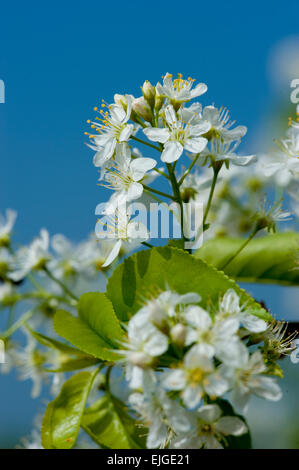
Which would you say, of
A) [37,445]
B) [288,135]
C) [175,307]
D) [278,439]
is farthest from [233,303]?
[278,439]

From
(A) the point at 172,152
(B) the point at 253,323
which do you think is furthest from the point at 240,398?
(A) the point at 172,152

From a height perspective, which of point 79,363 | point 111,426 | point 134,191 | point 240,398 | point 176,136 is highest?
point 176,136

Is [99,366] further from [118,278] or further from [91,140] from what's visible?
[91,140]

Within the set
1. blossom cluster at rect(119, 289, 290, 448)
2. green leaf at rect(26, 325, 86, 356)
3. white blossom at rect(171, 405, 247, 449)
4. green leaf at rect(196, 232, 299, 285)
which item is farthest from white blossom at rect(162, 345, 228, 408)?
green leaf at rect(196, 232, 299, 285)

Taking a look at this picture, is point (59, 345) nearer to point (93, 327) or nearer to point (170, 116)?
point (93, 327)

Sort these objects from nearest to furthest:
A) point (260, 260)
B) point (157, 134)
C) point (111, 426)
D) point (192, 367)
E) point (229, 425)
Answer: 1. point (192, 367)
2. point (229, 425)
3. point (157, 134)
4. point (111, 426)
5. point (260, 260)

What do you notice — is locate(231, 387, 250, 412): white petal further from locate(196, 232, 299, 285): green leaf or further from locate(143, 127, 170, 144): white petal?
locate(196, 232, 299, 285): green leaf
